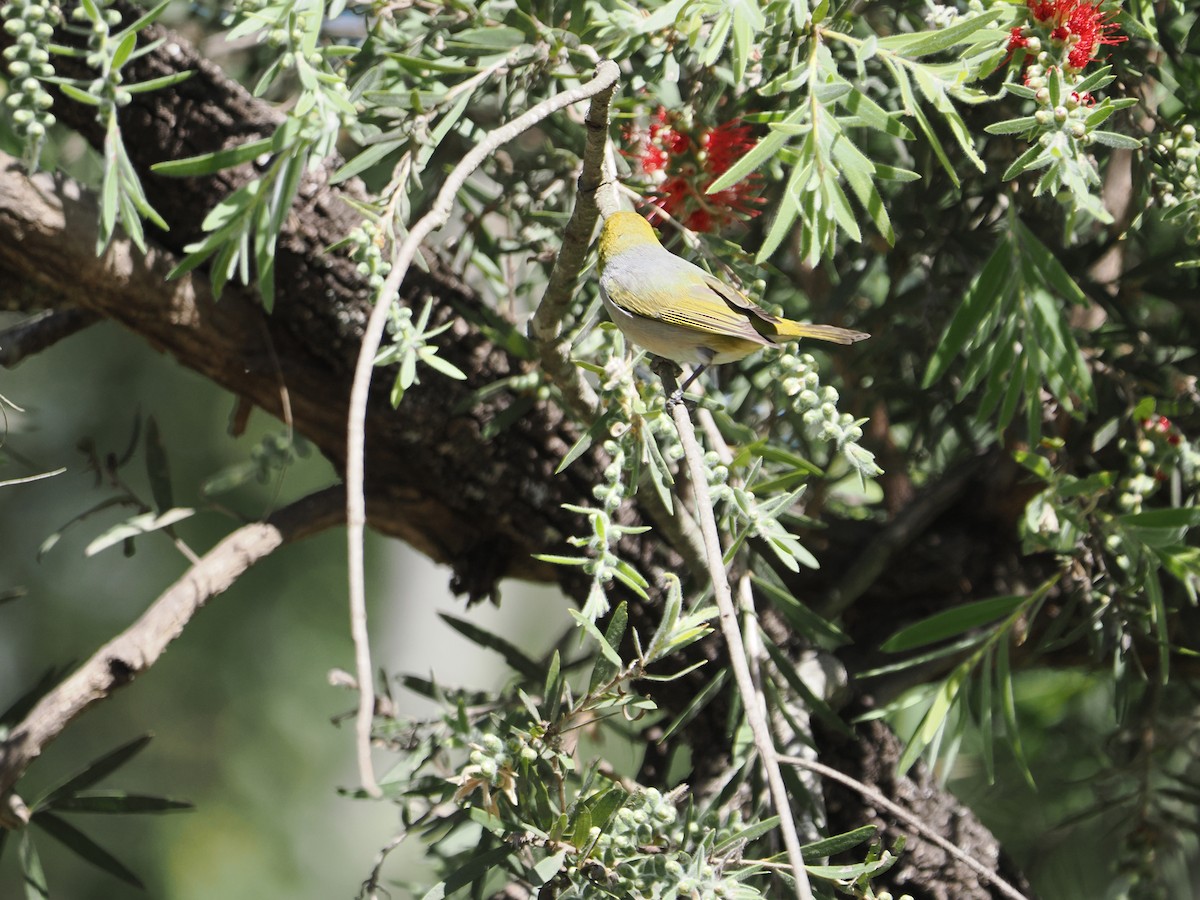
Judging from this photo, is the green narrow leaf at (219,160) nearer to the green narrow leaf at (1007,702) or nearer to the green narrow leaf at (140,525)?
the green narrow leaf at (140,525)

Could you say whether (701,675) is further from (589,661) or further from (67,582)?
(67,582)

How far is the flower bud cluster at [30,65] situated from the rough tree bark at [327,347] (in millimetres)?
269

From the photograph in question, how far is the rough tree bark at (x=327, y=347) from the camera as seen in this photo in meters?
1.44

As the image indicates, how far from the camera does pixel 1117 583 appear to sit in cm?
136

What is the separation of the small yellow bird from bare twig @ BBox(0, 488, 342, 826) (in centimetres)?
66

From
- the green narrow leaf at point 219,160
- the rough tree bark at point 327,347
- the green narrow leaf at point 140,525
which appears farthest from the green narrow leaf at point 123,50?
the green narrow leaf at point 140,525

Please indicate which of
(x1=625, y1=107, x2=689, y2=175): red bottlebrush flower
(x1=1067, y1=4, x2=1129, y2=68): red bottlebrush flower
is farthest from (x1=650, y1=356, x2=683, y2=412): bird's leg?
(x1=1067, y1=4, x2=1129, y2=68): red bottlebrush flower

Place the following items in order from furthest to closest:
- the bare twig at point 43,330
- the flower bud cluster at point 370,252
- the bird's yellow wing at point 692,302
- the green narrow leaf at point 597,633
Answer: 1. the bare twig at point 43,330
2. the bird's yellow wing at point 692,302
3. the flower bud cluster at point 370,252
4. the green narrow leaf at point 597,633

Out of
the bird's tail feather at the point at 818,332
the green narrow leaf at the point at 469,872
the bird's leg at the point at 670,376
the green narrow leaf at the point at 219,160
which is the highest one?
the green narrow leaf at the point at 219,160

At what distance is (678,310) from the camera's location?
1.20 metres

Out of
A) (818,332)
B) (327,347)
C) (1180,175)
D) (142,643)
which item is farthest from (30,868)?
(1180,175)

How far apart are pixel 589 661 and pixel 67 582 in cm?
376

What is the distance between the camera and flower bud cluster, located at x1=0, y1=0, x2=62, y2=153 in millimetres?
1104

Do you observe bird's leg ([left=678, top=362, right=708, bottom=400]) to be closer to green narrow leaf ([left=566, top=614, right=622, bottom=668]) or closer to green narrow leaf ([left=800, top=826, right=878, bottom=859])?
green narrow leaf ([left=566, top=614, right=622, bottom=668])
